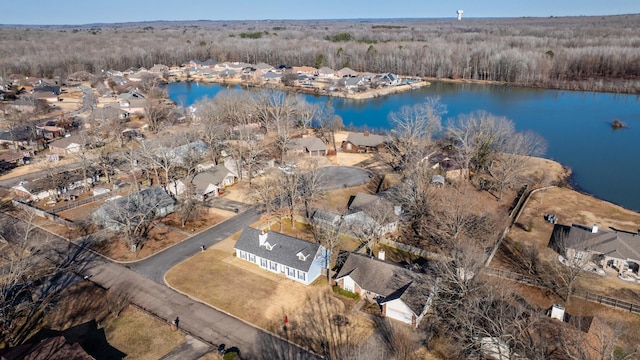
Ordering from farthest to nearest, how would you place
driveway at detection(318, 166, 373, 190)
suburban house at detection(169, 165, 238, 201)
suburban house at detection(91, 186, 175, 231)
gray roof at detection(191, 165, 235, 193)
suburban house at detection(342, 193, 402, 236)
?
driveway at detection(318, 166, 373, 190) < gray roof at detection(191, 165, 235, 193) < suburban house at detection(169, 165, 238, 201) < suburban house at detection(91, 186, 175, 231) < suburban house at detection(342, 193, 402, 236)

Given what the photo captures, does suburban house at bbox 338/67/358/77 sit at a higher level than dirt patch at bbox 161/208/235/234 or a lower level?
higher

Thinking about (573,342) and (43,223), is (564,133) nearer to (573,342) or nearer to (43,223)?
(573,342)

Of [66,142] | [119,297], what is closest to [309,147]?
[66,142]

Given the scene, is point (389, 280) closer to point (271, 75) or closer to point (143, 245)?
point (143, 245)

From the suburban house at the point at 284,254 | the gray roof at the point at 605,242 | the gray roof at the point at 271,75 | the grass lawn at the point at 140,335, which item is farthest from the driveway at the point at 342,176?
the gray roof at the point at 271,75

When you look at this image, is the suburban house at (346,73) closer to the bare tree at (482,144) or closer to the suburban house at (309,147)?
the suburban house at (309,147)

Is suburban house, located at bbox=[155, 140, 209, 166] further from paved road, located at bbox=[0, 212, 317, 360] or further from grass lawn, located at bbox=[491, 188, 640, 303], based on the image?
grass lawn, located at bbox=[491, 188, 640, 303]

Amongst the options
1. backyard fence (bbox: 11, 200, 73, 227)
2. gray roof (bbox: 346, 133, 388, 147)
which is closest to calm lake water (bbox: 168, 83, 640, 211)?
gray roof (bbox: 346, 133, 388, 147)
